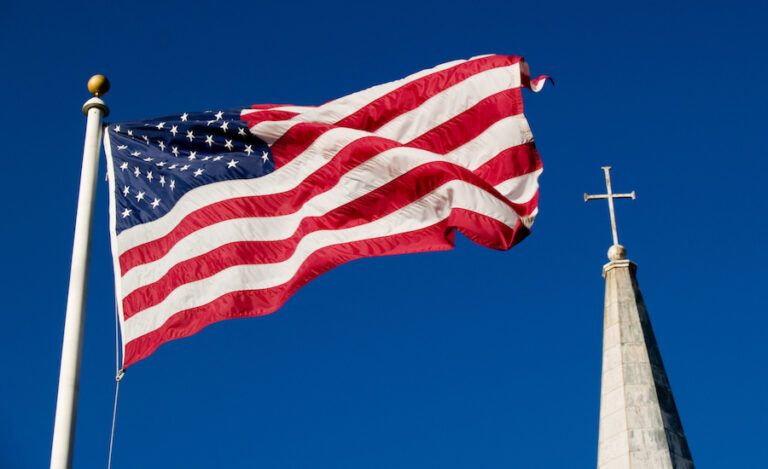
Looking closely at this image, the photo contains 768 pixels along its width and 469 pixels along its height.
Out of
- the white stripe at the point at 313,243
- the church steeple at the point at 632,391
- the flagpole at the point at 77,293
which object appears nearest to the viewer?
the flagpole at the point at 77,293

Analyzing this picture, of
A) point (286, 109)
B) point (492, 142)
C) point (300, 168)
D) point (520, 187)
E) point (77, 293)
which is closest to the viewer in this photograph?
point (77, 293)

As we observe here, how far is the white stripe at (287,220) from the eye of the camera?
13760 mm

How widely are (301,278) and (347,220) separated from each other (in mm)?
1073

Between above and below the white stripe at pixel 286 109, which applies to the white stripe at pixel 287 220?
below

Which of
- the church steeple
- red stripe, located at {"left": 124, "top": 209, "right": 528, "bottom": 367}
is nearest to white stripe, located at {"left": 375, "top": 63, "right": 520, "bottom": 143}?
red stripe, located at {"left": 124, "top": 209, "right": 528, "bottom": 367}

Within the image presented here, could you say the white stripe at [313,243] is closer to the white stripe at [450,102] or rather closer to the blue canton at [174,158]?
the blue canton at [174,158]

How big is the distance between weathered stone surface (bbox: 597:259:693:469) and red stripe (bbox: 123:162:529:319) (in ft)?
31.4

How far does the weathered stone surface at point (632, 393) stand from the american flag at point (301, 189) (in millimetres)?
9395

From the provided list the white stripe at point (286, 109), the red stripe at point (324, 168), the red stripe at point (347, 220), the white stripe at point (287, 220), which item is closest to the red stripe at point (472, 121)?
the red stripe at point (324, 168)

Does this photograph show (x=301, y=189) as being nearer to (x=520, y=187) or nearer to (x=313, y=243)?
(x=313, y=243)

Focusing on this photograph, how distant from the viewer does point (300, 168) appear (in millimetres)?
15367

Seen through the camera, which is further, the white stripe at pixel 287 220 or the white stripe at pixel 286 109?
the white stripe at pixel 286 109

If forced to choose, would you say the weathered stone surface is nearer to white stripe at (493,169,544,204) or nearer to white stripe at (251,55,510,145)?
white stripe at (493,169,544,204)

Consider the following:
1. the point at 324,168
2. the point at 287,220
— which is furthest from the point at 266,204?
the point at 324,168
